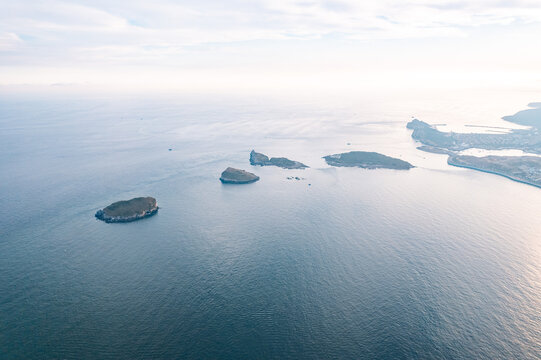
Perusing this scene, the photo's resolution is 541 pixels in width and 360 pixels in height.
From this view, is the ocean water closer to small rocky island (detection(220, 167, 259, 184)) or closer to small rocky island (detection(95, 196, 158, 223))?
small rocky island (detection(95, 196, 158, 223))

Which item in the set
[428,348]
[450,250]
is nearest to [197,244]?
[428,348]

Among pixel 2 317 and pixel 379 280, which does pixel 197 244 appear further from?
pixel 379 280

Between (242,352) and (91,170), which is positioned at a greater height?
(91,170)

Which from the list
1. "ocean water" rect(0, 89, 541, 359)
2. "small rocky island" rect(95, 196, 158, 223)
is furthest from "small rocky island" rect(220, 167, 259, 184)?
"small rocky island" rect(95, 196, 158, 223)

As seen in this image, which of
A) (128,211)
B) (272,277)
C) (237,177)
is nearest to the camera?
(272,277)

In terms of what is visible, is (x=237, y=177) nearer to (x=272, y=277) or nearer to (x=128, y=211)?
(x=128, y=211)

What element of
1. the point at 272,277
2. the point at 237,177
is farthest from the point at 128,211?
the point at 272,277
